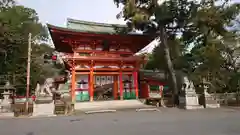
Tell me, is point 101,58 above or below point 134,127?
above

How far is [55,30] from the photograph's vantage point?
16.0m

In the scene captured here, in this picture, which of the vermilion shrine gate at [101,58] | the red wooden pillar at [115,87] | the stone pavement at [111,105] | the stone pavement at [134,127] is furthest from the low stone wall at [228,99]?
the stone pavement at [134,127]

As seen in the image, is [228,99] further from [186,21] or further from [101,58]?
[101,58]

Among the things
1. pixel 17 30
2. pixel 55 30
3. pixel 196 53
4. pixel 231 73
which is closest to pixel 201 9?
pixel 196 53

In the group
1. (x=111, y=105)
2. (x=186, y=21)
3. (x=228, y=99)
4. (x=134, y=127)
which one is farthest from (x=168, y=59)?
(x=134, y=127)

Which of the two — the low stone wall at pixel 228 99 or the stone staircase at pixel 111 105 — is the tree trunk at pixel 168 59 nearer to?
the stone staircase at pixel 111 105

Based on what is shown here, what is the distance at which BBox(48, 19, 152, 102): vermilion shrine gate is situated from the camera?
1709cm

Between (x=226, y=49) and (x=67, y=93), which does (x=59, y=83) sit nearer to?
(x=67, y=93)

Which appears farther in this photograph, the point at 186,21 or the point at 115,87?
the point at 115,87

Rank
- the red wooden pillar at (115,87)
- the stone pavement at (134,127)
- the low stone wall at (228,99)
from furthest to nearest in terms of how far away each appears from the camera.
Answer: the red wooden pillar at (115,87) < the low stone wall at (228,99) < the stone pavement at (134,127)

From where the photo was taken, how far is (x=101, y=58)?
57.8 feet

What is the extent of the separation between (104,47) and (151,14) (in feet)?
17.9

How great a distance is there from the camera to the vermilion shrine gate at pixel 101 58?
673 inches

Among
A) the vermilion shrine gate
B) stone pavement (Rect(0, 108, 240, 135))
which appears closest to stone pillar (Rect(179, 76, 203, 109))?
the vermilion shrine gate
